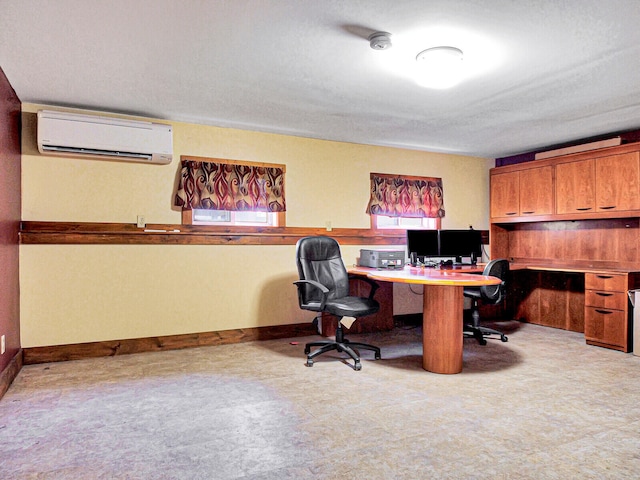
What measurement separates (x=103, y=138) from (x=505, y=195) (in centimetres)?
495

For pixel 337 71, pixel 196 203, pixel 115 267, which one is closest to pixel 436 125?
pixel 337 71

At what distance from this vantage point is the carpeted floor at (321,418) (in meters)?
2.09

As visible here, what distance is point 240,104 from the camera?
3.86 m

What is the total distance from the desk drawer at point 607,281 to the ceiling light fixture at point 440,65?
9.28 feet

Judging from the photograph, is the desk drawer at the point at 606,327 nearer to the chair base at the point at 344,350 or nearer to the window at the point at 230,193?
the chair base at the point at 344,350

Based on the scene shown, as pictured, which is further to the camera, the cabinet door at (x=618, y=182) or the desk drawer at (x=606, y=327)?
the cabinet door at (x=618, y=182)

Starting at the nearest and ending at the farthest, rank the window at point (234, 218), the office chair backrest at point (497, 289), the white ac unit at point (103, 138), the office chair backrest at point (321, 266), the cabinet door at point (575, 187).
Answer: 1. the white ac unit at point (103, 138)
2. the office chair backrest at point (321, 266)
3. the office chair backrest at point (497, 289)
4. the window at point (234, 218)
5. the cabinet door at point (575, 187)

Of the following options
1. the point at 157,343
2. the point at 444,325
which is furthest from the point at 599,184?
the point at 157,343

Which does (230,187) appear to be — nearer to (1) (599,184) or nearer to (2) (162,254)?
(2) (162,254)

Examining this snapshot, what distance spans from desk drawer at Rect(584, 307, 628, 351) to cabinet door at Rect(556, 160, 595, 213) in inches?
46.8

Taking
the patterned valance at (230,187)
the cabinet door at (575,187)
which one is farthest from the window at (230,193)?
the cabinet door at (575,187)

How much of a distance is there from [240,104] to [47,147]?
175 centimetres

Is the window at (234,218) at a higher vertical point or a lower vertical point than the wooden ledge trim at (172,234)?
higher

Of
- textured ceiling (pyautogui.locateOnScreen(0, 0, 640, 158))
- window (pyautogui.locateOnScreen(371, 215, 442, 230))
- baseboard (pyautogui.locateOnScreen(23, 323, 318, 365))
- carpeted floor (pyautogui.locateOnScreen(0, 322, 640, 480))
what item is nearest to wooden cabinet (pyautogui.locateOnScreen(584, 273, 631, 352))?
carpeted floor (pyautogui.locateOnScreen(0, 322, 640, 480))
